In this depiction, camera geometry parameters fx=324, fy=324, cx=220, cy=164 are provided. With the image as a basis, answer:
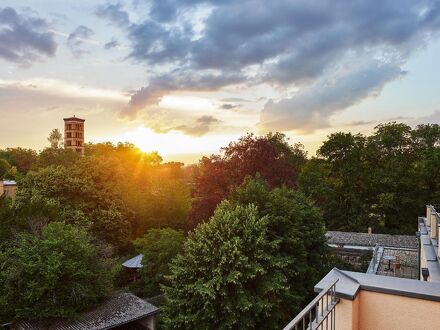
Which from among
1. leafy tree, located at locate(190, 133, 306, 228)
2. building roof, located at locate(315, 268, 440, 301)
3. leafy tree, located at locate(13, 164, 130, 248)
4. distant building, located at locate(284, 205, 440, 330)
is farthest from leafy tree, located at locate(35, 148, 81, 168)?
distant building, located at locate(284, 205, 440, 330)

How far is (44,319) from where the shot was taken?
1184cm

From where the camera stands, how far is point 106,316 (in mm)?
12383

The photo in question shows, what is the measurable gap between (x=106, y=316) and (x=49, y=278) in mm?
2581

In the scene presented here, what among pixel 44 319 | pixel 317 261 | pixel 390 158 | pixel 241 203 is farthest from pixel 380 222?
pixel 44 319

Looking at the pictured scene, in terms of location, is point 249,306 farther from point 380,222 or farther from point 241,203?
point 380,222

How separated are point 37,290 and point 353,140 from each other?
26.7 meters

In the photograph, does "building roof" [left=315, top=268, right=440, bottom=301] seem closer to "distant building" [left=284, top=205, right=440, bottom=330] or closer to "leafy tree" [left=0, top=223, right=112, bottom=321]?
"distant building" [left=284, top=205, right=440, bottom=330]

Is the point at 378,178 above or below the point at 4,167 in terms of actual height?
below

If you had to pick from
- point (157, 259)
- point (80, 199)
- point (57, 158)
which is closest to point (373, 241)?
point (157, 259)

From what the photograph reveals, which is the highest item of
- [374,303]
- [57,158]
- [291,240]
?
[57,158]

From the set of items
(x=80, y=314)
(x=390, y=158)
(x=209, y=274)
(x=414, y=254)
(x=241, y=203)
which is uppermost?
(x=390, y=158)

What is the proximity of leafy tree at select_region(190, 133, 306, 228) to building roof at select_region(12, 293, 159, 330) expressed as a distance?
5.07 meters

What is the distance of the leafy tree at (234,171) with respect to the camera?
56.8 ft

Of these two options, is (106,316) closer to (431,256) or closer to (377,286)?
(431,256)
